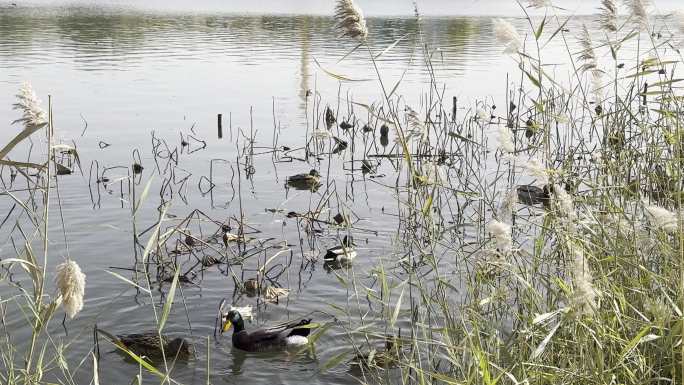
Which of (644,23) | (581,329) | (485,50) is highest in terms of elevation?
(644,23)

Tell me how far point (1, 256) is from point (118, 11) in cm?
3293

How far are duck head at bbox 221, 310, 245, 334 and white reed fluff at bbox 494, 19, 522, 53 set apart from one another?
3283 millimetres

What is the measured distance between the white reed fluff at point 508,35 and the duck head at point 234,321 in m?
3.28

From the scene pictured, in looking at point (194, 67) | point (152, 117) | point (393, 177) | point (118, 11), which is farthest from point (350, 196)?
point (118, 11)

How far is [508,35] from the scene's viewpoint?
3.44 m

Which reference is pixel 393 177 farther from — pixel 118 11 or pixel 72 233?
pixel 118 11

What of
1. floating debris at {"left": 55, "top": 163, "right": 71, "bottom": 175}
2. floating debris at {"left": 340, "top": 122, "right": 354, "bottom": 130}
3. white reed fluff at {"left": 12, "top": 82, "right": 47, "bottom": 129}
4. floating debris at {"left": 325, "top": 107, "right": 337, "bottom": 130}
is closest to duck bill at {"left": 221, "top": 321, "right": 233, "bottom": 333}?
white reed fluff at {"left": 12, "top": 82, "right": 47, "bottom": 129}

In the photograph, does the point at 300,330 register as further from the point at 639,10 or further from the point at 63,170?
the point at 63,170

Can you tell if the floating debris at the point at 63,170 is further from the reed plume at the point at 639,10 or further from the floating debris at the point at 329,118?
the reed plume at the point at 639,10

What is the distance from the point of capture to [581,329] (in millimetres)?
3223

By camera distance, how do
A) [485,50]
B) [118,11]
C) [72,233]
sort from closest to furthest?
[72,233] → [485,50] → [118,11]

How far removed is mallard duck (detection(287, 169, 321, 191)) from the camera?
10.1m

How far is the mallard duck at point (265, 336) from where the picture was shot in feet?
19.5

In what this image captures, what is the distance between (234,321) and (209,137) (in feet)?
22.6
